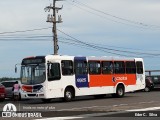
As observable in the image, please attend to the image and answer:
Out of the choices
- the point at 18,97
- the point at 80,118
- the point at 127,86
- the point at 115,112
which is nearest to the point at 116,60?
the point at 127,86

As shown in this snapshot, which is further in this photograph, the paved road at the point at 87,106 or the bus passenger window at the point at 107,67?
the bus passenger window at the point at 107,67

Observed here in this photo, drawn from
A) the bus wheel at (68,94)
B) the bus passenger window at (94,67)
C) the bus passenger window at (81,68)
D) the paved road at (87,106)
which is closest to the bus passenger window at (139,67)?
the bus passenger window at (94,67)

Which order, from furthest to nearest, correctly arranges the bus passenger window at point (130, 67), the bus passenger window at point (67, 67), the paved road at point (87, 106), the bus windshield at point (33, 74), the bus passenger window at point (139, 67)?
1. the bus passenger window at point (139, 67)
2. the bus passenger window at point (130, 67)
3. the bus passenger window at point (67, 67)
4. the bus windshield at point (33, 74)
5. the paved road at point (87, 106)

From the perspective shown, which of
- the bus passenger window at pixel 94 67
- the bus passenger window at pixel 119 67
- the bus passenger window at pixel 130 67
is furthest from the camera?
the bus passenger window at pixel 130 67

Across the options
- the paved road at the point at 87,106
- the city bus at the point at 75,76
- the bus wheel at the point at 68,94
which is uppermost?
the city bus at the point at 75,76

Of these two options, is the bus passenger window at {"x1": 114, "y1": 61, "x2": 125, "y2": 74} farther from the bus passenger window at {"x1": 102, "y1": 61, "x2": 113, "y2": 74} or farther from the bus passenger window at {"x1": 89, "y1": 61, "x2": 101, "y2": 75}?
the bus passenger window at {"x1": 89, "y1": 61, "x2": 101, "y2": 75}

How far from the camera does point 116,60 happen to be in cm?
3341

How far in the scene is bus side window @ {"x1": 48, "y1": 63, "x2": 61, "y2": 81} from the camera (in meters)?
28.5

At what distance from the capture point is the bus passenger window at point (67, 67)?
29359 mm

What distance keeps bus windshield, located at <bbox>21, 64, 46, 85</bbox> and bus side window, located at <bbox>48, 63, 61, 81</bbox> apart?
381 mm

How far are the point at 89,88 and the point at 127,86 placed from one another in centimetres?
419

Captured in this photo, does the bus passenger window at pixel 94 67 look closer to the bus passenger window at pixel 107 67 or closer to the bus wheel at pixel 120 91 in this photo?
the bus passenger window at pixel 107 67

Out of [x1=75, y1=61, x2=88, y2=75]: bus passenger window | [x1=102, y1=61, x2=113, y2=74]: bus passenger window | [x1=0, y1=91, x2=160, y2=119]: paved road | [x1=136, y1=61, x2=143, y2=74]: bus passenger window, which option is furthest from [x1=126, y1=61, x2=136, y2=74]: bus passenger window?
[x1=0, y1=91, x2=160, y2=119]: paved road

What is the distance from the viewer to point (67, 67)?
29734mm
